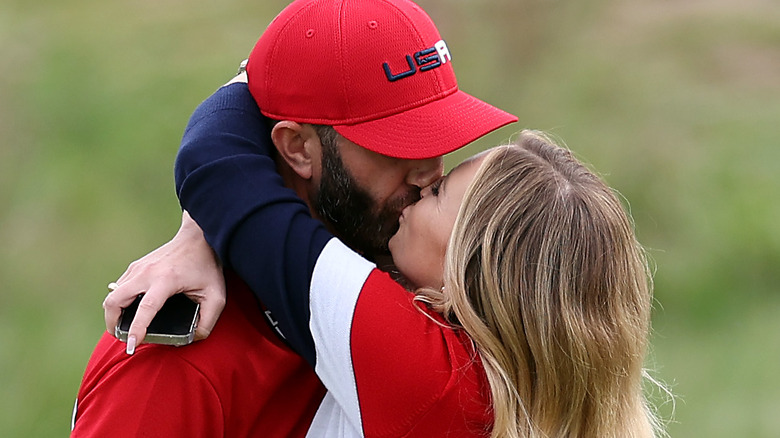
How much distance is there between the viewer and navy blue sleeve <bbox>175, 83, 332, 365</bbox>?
1674 millimetres

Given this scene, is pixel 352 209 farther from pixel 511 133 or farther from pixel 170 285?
pixel 511 133

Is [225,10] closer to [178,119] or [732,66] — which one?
[178,119]

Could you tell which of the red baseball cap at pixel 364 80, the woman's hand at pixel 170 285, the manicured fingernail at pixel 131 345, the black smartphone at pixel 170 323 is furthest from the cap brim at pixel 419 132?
the manicured fingernail at pixel 131 345

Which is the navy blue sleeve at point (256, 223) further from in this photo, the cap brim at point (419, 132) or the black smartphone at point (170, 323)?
the cap brim at point (419, 132)

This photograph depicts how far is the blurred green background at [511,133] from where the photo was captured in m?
5.49

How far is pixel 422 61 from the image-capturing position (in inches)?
78.6

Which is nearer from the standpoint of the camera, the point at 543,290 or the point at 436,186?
the point at 543,290

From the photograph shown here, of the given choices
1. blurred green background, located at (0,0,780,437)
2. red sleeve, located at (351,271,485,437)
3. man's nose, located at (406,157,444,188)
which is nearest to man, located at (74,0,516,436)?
man's nose, located at (406,157,444,188)

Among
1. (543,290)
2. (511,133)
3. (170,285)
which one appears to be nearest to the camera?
(170,285)

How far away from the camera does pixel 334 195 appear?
2023 millimetres

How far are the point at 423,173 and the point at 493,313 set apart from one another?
1.41ft

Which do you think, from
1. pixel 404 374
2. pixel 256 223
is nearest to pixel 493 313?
pixel 404 374

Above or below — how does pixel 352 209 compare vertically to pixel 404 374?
above

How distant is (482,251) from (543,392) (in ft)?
1.05
